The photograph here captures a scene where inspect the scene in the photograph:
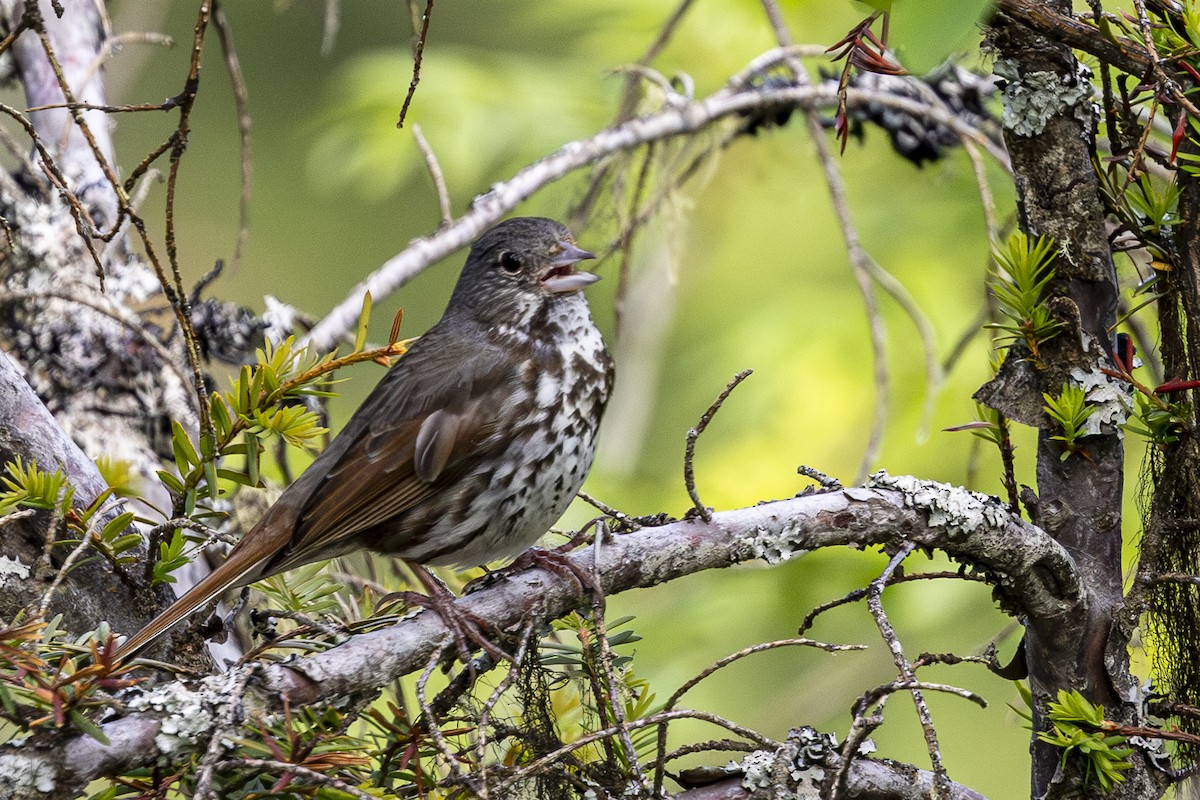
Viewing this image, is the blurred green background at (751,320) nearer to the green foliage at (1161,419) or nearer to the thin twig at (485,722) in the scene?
the green foliage at (1161,419)

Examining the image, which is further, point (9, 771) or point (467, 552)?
point (467, 552)

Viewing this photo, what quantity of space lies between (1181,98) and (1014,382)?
0.55 meters

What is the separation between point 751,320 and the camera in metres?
4.52

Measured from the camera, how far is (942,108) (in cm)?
303

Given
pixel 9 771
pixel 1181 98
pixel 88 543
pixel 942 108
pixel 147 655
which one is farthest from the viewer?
pixel 942 108

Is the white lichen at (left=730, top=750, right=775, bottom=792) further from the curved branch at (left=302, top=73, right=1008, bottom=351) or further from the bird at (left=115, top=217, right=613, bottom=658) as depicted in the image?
the curved branch at (left=302, top=73, right=1008, bottom=351)

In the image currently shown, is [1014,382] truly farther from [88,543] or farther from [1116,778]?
[88,543]

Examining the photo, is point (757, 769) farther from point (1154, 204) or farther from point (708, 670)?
point (1154, 204)

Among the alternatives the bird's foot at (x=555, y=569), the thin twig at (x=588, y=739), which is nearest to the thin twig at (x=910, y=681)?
the thin twig at (x=588, y=739)

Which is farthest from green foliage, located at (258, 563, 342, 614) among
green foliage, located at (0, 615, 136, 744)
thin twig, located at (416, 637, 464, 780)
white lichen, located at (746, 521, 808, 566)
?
white lichen, located at (746, 521, 808, 566)

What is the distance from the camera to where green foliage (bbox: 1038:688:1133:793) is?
1.86 m

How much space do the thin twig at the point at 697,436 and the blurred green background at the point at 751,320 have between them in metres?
1.30

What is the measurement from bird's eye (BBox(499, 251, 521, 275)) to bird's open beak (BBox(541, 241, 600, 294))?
0.23 ft

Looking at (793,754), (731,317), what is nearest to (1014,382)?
(793,754)
